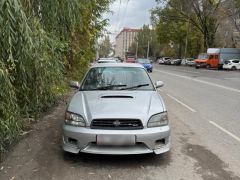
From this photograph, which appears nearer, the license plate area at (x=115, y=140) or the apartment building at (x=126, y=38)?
the license plate area at (x=115, y=140)

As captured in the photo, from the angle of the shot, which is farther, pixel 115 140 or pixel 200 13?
pixel 200 13

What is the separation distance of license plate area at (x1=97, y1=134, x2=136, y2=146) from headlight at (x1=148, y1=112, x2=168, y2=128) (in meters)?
0.38

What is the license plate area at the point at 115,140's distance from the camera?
5.39 meters

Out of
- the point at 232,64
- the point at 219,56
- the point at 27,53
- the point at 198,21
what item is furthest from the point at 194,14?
the point at 27,53

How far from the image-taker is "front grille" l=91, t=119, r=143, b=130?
549 centimetres

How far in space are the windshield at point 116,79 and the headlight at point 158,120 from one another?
131cm

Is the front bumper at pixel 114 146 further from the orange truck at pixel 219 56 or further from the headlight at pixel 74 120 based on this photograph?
the orange truck at pixel 219 56

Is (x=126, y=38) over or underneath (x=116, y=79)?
over

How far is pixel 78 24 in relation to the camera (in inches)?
269

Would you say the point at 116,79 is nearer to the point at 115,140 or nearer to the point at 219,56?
the point at 115,140

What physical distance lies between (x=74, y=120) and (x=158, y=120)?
1.27 metres

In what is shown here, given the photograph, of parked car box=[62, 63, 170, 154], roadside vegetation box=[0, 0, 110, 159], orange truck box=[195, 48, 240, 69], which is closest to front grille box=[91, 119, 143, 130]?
parked car box=[62, 63, 170, 154]

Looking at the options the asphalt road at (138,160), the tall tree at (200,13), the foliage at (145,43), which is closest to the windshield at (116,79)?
the asphalt road at (138,160)

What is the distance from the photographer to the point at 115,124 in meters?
5.48
